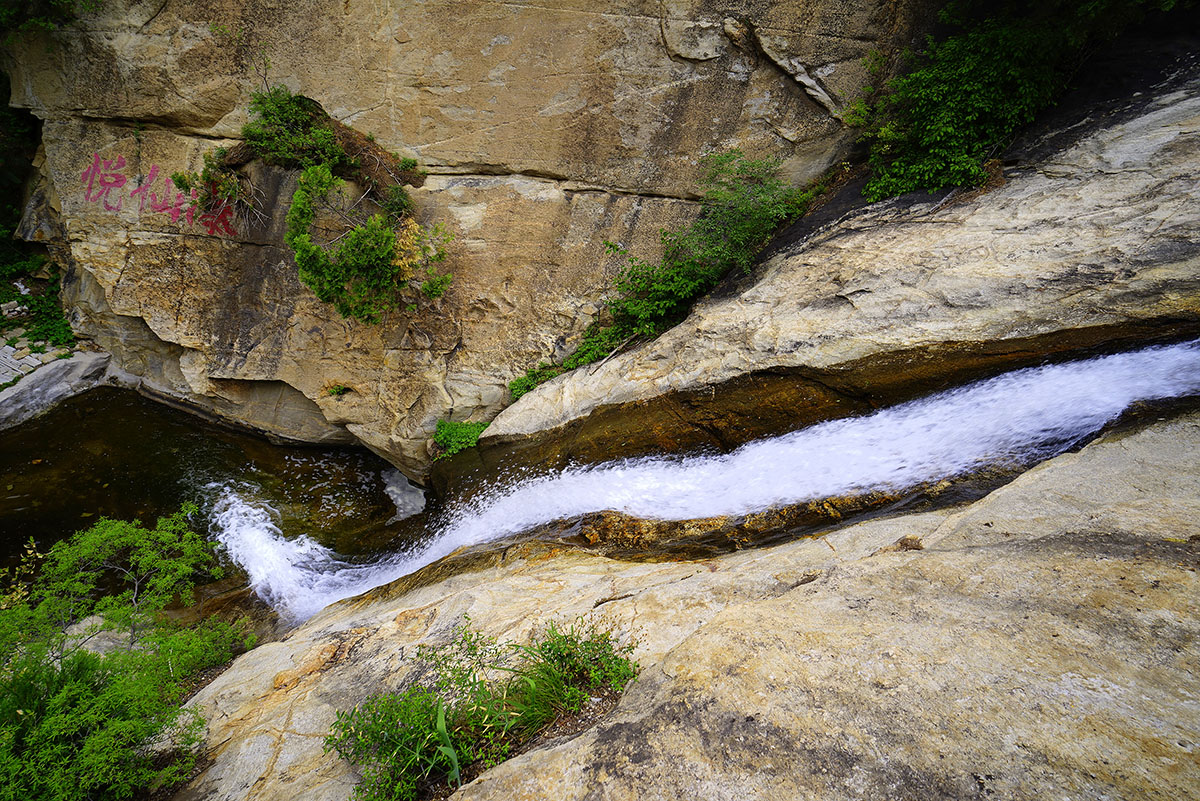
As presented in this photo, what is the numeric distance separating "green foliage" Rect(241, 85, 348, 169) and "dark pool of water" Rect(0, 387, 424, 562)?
540 centimetres

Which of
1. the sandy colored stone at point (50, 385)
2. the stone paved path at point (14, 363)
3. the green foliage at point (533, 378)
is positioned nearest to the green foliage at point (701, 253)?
the green foliage at point (533, 378)

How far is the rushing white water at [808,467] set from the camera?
16.2 ft

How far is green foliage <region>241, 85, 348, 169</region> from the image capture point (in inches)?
334

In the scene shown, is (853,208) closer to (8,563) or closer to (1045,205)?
(1045,205)

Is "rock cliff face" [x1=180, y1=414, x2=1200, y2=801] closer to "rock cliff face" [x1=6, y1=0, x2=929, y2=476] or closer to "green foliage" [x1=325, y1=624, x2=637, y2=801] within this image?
"green foliage" [x1=325, y1=624, x2=637, y2=801]

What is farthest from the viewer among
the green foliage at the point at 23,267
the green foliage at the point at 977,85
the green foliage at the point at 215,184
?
the green foliage at the point at 23,267

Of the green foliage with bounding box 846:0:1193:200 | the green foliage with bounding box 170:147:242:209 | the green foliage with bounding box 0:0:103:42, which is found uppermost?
the green foliage with bounding box 0:0:103:42

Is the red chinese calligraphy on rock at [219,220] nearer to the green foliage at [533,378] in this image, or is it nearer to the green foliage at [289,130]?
the green foliage at [289,130]

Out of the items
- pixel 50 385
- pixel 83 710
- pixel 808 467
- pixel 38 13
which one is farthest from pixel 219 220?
pixel 808 467

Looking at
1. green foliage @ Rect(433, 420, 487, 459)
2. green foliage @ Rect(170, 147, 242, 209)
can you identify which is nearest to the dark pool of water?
green foliage @ Rect(433, 420, 487, 459)

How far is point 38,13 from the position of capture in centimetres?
830

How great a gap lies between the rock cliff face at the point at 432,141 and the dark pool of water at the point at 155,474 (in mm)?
818

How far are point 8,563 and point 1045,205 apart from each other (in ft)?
48.7

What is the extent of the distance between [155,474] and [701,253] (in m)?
10.3
